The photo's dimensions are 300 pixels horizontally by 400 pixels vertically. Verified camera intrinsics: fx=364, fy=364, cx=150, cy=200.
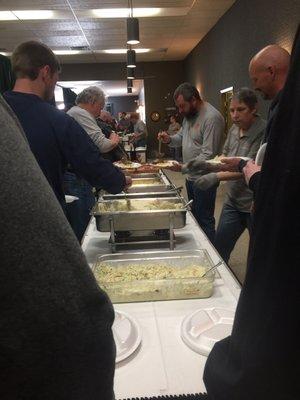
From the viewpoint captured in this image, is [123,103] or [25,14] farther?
[123,103]

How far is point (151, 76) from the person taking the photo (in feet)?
35.8

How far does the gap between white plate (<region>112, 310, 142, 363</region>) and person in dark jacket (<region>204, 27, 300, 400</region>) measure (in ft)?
1.58

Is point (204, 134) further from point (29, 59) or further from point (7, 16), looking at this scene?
point (7, 16)

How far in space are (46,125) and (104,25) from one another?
526 cm

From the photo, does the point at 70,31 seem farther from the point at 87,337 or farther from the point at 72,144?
the point at 87,337

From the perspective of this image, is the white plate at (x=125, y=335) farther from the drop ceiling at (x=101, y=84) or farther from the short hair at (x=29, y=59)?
the drop ceiling at (x=101, y=84)

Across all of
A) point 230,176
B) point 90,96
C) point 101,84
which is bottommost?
point 230,176

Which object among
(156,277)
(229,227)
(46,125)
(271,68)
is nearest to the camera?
(156,277)

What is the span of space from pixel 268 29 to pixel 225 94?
88.0 inches

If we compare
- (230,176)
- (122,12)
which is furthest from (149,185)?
(122,12)

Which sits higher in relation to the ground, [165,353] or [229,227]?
[165,353]

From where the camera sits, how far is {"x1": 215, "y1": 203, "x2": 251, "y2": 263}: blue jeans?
2.37 metres

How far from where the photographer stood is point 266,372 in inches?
16.0

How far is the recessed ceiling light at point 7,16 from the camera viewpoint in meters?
5.25
